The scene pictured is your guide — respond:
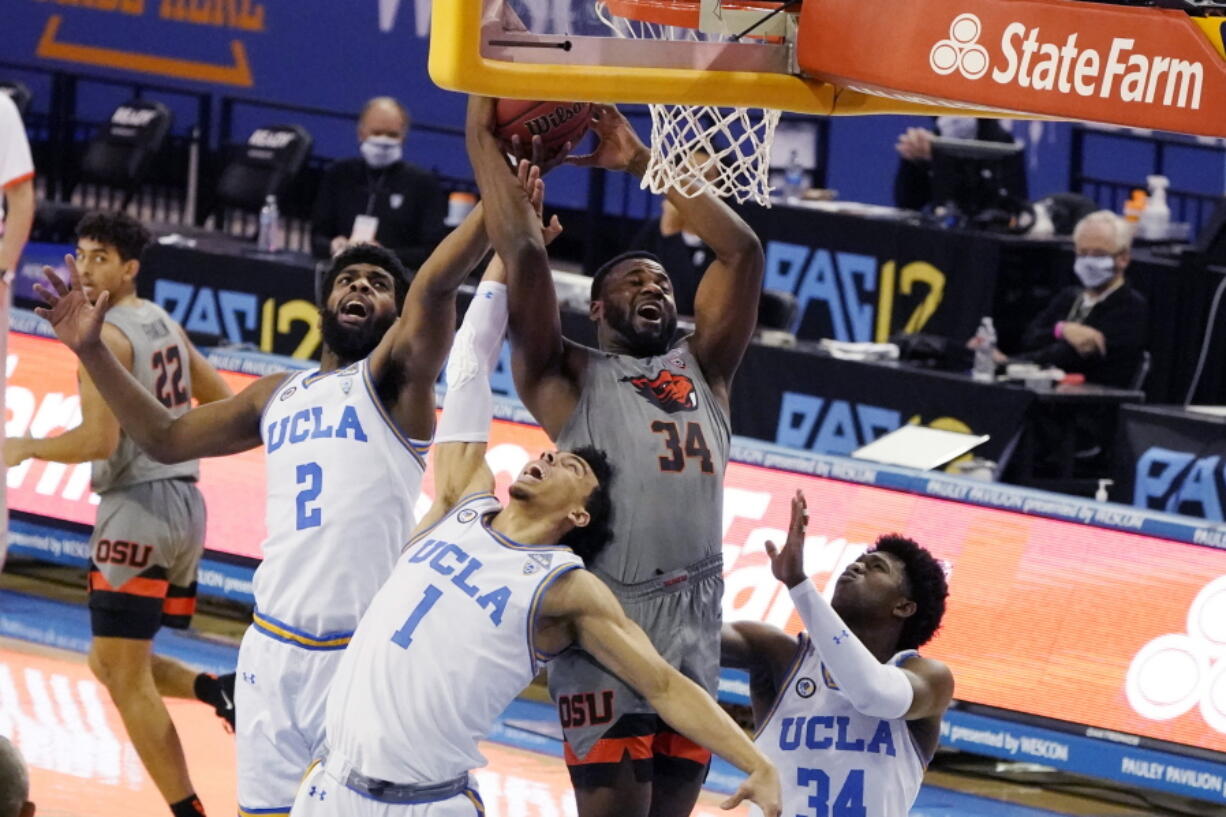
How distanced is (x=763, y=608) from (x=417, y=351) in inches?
136

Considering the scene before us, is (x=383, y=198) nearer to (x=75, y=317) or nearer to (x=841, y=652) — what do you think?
(x=75, y=317)

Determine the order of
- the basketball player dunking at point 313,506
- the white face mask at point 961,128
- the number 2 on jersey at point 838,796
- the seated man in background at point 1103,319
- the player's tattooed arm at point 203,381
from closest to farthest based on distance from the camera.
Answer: the number 2 on jersey at point 838,796
the basketball player dunking at point 313,506
the player's tattooed arm at point 203,381
the seated man in background at point 1103,319
the white face mask at point 961,128

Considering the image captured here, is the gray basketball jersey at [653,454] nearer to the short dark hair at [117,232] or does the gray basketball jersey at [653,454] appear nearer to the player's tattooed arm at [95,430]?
the player's tattooed arm at [95,430]

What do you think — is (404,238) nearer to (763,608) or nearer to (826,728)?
(763,608)

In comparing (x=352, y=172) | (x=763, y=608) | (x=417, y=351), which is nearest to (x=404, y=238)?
(x=352, y=172)

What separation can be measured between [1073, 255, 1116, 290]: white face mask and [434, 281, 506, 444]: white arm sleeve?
657 cm

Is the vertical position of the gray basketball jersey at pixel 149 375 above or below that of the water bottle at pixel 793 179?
below

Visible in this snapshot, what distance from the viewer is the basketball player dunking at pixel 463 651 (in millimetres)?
5445

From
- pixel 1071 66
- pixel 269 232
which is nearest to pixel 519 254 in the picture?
pixel 1071 66

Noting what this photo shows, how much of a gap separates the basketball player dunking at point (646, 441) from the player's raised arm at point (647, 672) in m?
0.62

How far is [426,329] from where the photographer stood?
647 cm

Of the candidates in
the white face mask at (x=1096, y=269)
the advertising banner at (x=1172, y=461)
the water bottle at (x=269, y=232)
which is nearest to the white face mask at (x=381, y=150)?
the water bottle at (x=269, y=232)

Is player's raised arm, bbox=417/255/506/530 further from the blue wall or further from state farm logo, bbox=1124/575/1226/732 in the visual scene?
the blue wall

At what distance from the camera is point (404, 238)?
13.1 metres
